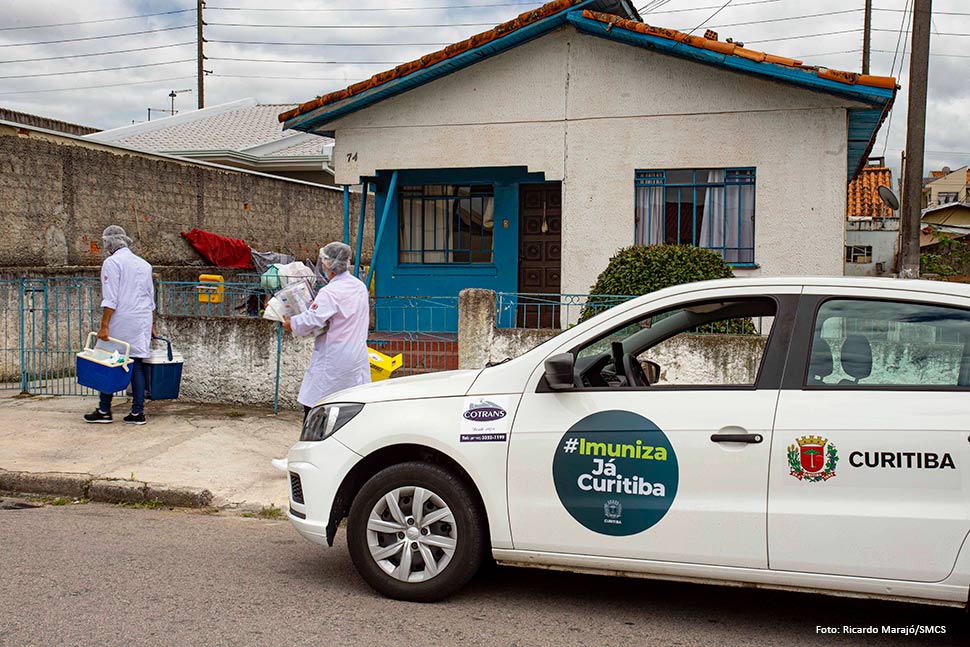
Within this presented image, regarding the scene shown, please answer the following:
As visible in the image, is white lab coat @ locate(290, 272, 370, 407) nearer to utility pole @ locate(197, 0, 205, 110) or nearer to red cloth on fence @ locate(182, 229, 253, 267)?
red cloth on fence @ locate(182, 229, 253, 267)

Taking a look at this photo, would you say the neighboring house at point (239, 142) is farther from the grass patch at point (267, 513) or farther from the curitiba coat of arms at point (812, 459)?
the curitiba coat of arms at point (812, 459)

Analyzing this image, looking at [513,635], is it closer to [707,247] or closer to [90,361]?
[90,361]

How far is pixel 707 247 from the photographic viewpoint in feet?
38.9

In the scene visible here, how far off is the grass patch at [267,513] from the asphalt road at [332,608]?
0.88 m

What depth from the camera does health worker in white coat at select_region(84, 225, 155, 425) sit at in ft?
30.0

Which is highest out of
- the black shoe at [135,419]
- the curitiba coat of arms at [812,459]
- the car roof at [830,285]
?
the car roof at [830,285]

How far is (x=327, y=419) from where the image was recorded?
5.25m

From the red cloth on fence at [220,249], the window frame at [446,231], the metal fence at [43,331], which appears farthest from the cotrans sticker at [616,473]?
the red cloth on fence at [220,249]

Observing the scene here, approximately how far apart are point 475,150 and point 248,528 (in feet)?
23.4

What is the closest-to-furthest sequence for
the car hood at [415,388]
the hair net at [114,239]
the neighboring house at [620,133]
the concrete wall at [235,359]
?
the car hood at [415,388] < the hair net at [114,239] < the concrete wall at [235,359] < the neighboring house at [620,133]

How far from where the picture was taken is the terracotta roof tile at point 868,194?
1154 inches

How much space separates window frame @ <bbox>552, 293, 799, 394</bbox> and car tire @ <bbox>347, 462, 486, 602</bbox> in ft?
2.36

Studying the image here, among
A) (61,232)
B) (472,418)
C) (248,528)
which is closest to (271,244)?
(61,232)

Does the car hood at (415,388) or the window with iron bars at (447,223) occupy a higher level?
the window with iron bars at (447,223)
